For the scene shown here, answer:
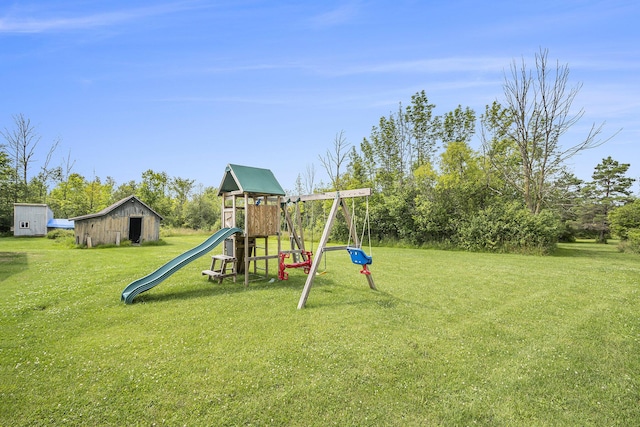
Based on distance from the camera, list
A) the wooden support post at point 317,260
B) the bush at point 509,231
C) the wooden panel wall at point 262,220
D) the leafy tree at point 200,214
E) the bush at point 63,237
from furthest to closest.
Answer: the leafy tree at point 200,214
the bush at point 63,237
the bush at point 509,231
the wooden panel wall at point 262,220
the wooden support post at point 317,260

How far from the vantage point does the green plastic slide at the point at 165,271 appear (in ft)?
24.3

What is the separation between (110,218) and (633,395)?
79.5 feet

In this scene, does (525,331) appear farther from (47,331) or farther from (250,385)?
(47,331)

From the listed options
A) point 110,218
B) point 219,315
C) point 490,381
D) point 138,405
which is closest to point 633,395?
point 490,381

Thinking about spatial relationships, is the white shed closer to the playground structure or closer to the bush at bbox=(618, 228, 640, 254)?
the playground structure

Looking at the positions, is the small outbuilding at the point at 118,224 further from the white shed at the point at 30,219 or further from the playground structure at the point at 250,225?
the playground structure at the point at 250,225

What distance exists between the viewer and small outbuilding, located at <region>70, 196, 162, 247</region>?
20031mm

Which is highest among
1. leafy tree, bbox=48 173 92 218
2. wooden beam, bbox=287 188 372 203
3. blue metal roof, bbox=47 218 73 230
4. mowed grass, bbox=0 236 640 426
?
leafy tree, bbox=48 173 92 218

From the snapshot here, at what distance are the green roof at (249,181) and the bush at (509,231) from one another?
13042mm

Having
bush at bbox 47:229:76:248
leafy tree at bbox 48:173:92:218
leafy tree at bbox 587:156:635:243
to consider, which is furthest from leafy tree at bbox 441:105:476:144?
leafy tree at bbox 48:173:92:218

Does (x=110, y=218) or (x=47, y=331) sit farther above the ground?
(x=110, y=218)

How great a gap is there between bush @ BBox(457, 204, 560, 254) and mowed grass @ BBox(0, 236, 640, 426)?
347 inches

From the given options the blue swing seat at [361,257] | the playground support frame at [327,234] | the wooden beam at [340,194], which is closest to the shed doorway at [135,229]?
the wooden beam at [340,194]

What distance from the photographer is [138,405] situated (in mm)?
3516
